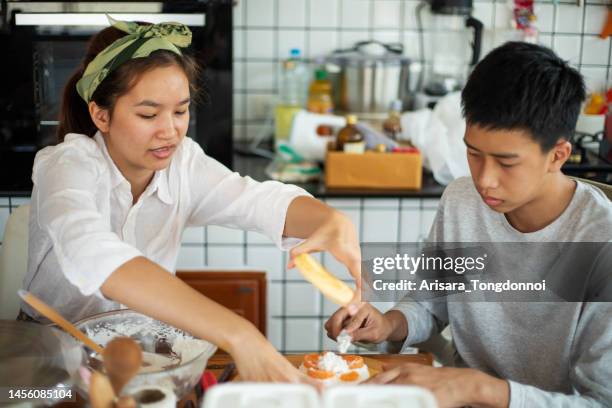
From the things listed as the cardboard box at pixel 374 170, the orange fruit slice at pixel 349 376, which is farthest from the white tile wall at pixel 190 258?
the orange fruit slice at pixel 349 376

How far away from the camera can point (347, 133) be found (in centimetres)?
245

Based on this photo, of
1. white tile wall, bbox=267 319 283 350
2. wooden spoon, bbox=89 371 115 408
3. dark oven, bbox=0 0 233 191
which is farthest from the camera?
white tile wall, bbox=267 319 283 350

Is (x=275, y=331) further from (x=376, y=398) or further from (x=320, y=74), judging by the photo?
(x=376, y=398)

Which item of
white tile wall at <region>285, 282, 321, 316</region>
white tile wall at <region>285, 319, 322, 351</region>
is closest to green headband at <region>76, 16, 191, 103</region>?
white tile wall at <region>285, 282, 321, 316</region>

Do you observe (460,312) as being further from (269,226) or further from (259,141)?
(259,141)

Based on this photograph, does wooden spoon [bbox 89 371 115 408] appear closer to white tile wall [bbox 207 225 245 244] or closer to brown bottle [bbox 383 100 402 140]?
white tile wall [bbox 207 225 245 244]

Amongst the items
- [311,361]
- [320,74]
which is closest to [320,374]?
[311,361]

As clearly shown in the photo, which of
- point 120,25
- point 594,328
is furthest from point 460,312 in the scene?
point 120,25

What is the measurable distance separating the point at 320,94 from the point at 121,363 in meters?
1.86

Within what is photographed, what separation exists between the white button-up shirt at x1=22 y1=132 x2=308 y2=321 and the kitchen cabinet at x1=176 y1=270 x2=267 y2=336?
640mm

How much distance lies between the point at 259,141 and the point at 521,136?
1.56 metres

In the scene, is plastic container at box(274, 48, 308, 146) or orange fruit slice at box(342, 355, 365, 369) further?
plastic container at box(274, 48, 308, 146)

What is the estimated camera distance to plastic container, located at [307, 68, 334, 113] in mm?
2717

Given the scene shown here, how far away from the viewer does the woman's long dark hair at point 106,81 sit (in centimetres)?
160
